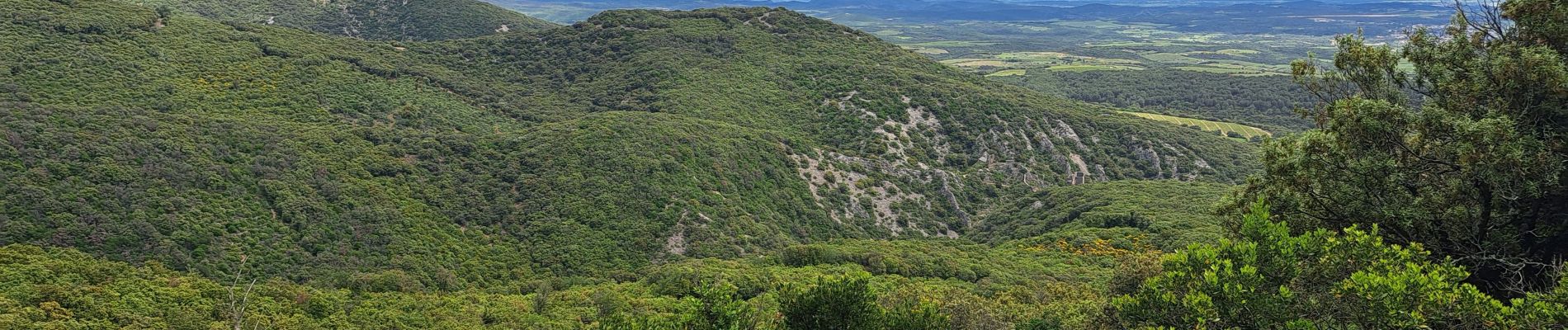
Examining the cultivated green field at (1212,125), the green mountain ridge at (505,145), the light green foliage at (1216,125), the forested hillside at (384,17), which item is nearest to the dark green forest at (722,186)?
the green mountain ridge at (505,145)

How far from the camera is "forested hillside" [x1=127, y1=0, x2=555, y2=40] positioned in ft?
502

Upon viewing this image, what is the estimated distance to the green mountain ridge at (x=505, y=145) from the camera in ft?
165

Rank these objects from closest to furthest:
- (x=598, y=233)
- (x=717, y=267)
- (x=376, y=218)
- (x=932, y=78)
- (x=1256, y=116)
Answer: (x=717, y=267)
(x=376, y=218)
(x=598, y=233)
(x=932, y=78)
(x=1256, y=116)

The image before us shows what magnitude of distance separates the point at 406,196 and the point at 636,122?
2479 cm

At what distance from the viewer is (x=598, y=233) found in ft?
203

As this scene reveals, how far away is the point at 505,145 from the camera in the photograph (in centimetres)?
7712

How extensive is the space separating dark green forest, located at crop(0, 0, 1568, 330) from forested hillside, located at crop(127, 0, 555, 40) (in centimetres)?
4185

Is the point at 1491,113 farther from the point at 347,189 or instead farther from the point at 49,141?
the point at 49,141

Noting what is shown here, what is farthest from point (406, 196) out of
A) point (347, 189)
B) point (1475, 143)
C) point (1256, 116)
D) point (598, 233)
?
point (1256, 116)

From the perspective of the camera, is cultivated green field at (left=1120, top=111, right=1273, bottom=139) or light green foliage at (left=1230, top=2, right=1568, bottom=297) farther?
cultivated green field at (left=1120, top=111, right=1273, bottom=139)

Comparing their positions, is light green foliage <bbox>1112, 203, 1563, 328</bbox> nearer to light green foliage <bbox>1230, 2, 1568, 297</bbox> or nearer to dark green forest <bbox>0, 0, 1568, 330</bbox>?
dark green forest <bbox>0, 0, 1568, 330</bbox>

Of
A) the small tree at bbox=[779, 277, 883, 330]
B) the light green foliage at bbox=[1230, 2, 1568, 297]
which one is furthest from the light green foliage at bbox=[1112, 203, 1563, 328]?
the small tree at bbox=[779, 277, 883, 330]

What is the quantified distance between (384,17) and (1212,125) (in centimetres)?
15726

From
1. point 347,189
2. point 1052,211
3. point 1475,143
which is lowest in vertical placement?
point 1052,211
